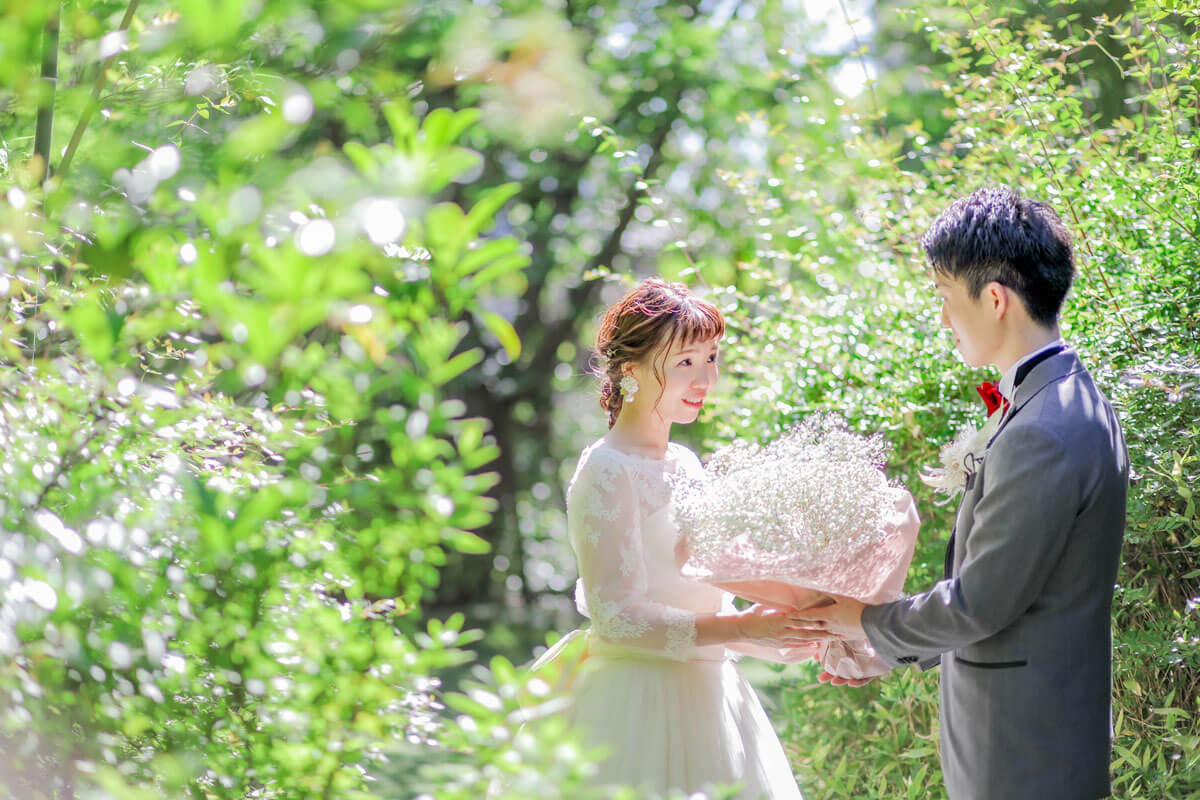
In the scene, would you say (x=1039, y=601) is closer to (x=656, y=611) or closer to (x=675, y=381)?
(x=656, y=611)

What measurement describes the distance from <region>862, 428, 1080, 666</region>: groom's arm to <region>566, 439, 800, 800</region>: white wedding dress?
60 centimetres

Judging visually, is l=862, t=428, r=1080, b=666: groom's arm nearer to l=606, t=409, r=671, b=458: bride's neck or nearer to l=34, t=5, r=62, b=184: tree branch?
l=606, t=409, r=671, b=458: bride's neck

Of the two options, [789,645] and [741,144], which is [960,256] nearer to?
[789,645]

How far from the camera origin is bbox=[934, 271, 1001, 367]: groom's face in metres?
2.19

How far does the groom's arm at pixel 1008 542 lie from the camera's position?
1.98 meters

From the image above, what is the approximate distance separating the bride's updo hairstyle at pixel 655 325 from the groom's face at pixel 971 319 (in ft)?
2.04

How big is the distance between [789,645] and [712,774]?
37cm

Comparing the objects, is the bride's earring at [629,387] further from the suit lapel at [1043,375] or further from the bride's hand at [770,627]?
the suit lapel at [1043,375]

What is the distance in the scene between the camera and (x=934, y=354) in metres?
3.79

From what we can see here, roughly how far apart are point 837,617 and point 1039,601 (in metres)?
0.46

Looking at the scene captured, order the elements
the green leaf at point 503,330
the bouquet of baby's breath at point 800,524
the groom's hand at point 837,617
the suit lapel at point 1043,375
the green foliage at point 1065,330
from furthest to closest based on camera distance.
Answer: the green foliage at point 1065,330
the groom's hand at point 837,617
the bouquet of baby's breath at point 800,524
the suit lapel at point 1043,375
the green leaf at point 503,330

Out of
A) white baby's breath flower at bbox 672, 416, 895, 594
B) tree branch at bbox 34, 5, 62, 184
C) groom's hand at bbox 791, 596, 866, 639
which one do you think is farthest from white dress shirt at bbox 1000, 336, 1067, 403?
tree branch at bbox 34, 5, 62, 184

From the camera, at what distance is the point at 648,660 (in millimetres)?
2551

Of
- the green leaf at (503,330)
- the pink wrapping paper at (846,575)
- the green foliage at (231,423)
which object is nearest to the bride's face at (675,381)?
the pink wrapping paper at (846,575)
